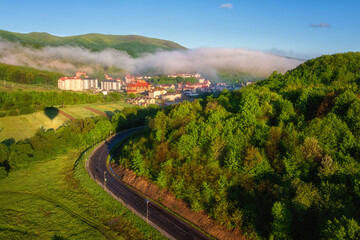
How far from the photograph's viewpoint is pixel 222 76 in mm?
162750

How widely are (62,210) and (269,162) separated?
62.2 ft

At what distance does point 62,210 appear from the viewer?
24.1m

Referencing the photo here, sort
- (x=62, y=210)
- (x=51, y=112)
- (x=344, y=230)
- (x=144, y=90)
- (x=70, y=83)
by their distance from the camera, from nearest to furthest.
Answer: (x=344, y=230) → (x=62, y=210) → (x=51, y=112) → (x=70, y=83) → (x=144, y=90)

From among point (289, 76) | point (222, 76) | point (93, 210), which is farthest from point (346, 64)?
point (222, 76)

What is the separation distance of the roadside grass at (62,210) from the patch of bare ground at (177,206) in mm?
3272

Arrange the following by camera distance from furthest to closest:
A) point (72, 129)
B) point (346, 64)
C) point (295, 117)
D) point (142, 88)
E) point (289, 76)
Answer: point (142, 88)
point (72, 129)
point (289, 76)
point (346, 64)
point (295, 117)

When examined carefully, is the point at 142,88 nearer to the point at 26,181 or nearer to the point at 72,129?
the point at 72,129

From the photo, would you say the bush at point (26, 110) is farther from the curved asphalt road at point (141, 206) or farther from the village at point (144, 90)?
the village at point (144, 90)

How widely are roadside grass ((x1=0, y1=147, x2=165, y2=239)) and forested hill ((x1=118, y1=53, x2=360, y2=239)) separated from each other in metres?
4.93

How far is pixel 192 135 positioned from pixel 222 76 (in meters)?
141

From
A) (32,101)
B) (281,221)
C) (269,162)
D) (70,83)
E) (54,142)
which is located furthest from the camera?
(70,83)

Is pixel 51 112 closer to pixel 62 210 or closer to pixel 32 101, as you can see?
pixel 32 101

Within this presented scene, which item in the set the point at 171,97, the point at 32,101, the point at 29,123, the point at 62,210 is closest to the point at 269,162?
the point at 62,210

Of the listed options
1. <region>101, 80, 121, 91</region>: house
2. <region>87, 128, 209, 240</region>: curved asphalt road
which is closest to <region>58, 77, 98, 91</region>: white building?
<region>101, 80, 121, 91</region>: house
